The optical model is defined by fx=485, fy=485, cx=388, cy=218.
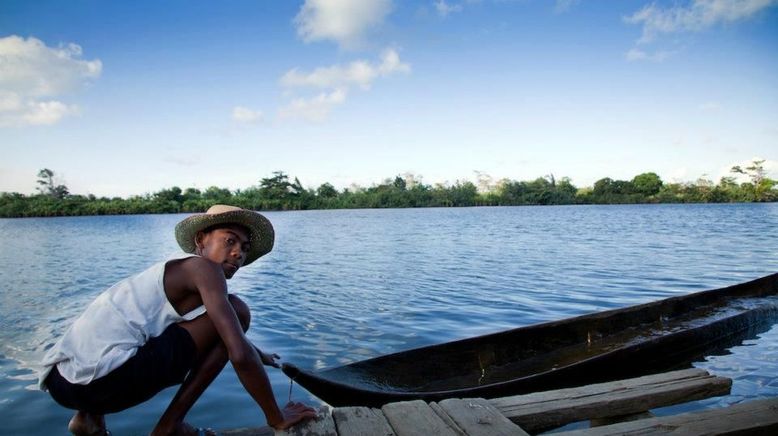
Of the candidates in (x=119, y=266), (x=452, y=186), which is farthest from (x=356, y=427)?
(x=452, y=186)

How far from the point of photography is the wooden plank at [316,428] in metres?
1.92

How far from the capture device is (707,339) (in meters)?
5.00

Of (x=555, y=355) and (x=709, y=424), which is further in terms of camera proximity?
(x=555, y=355)

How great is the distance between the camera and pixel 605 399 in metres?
2.36

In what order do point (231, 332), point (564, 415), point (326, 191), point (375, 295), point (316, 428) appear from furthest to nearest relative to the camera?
1. point (326, 191)
2. point (375, 295)
3. point (564, 415)
4. point (316, 428)
5. point (231, 332)

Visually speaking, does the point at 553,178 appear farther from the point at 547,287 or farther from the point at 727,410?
the point at 727,410

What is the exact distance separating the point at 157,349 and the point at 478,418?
4.40ft

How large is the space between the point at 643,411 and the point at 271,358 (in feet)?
6.23

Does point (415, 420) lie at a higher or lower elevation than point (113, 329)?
lower

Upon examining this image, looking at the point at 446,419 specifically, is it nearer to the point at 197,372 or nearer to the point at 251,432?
the point at 251,432

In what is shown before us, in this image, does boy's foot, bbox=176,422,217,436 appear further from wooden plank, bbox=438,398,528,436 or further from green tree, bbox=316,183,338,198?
green tree, bbox=316,183,338,198

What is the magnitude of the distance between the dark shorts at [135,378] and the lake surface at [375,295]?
1819mm

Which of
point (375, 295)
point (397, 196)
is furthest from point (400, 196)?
point (375, 295)

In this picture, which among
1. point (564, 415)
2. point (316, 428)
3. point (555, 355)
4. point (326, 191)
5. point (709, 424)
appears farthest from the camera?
point (326, 191)
